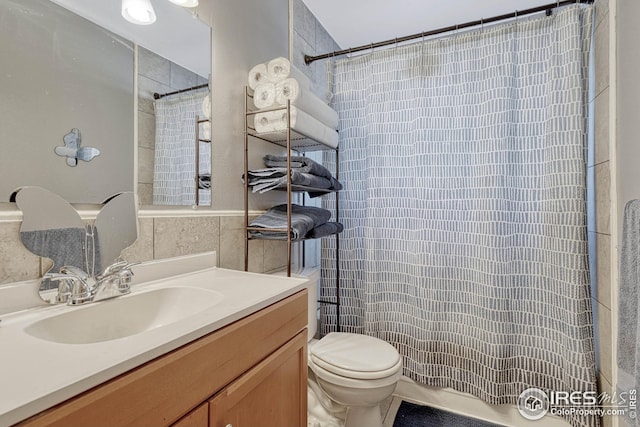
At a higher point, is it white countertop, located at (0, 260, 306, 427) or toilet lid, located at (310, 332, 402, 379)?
white countertop, located at (0, 260, 306, 427)

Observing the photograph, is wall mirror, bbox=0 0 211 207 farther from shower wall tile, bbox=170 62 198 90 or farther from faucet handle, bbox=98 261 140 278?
faucet handle, bbox=98 261 140 278

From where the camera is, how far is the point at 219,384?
667 millimetres

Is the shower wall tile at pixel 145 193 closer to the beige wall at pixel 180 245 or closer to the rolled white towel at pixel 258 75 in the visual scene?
the beige wall at pixel 180 245

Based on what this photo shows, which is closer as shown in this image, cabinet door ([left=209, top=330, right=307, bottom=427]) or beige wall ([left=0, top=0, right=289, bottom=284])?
cabinet door ([left=209, top=330, right=307, bottom=427])

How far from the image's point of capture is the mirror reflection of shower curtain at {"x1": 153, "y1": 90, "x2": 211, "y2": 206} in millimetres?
1086

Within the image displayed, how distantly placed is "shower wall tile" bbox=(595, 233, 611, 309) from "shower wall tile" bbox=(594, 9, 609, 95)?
0.69 meters

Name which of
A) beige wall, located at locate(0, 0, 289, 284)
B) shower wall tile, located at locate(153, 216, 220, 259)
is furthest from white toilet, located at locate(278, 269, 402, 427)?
shower wall tile, located at locate(153, 216, 220, 259)

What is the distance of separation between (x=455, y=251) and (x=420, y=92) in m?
0.93

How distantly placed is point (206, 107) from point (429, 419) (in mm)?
1966

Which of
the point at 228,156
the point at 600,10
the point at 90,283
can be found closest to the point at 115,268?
the point at 90,283

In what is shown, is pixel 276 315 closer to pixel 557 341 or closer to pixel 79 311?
pixel 79 311

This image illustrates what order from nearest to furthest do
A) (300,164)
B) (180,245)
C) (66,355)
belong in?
(66,355) < (180,245) < (300,164)

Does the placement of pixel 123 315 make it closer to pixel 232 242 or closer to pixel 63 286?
pixel 63 286

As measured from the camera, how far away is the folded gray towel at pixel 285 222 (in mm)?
1376
